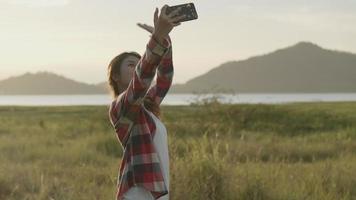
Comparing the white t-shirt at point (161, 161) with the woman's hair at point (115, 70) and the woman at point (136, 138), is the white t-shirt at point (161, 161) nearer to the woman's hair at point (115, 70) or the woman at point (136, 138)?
the woman at point (136, 138)

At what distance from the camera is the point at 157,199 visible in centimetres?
329

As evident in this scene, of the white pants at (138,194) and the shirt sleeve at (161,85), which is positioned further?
the shirt sleeve at (161,85)

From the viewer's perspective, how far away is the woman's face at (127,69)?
330 centimetres

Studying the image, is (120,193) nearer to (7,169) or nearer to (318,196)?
(318,196)

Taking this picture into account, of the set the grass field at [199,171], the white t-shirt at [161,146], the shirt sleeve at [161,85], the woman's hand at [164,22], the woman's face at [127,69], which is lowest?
the grass field at [199,171]

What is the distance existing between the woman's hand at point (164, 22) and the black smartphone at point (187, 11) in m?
0.01

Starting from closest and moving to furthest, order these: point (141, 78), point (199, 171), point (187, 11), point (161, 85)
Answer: point (187, 11) < point (141, 78) < point (161, 85) < point (199, 171)

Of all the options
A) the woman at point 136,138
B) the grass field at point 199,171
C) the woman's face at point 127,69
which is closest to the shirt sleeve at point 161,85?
the woman at point 136,138

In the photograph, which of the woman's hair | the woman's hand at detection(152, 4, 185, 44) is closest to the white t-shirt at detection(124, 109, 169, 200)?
the woman's hair

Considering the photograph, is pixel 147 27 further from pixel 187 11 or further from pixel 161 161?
pixel 161 161

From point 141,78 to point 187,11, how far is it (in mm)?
375

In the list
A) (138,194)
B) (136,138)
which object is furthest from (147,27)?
(138,194)

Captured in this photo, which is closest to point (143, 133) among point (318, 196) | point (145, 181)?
point (145, 181)

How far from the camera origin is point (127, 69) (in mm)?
3301
